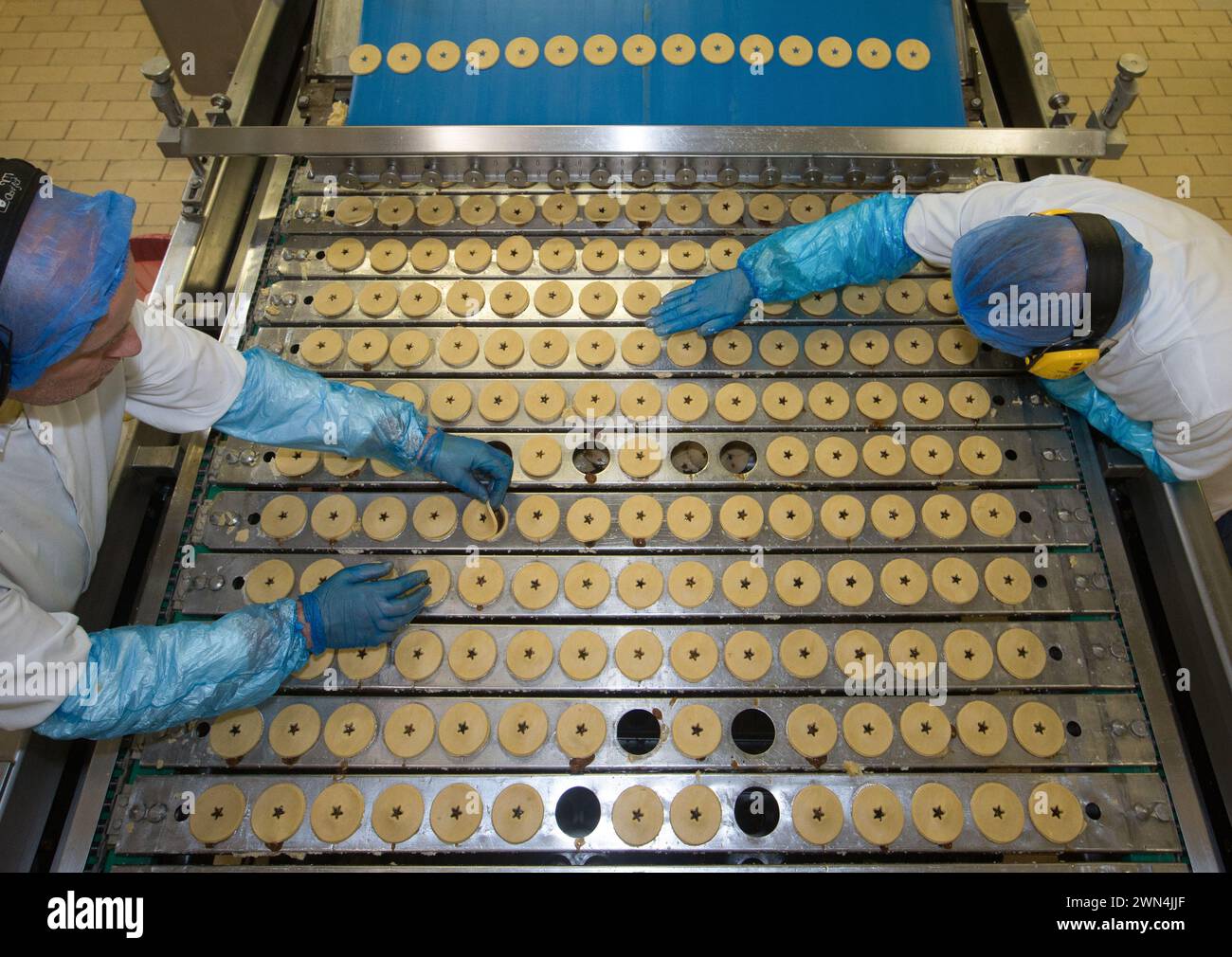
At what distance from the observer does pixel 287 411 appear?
220cm

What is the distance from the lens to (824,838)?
194 cm

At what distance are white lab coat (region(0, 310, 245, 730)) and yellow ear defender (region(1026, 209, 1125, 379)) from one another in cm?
208

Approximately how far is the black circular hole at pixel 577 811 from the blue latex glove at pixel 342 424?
2.56 feet

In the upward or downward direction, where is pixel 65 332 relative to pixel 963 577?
upward

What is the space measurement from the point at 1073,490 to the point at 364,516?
6.55 ft

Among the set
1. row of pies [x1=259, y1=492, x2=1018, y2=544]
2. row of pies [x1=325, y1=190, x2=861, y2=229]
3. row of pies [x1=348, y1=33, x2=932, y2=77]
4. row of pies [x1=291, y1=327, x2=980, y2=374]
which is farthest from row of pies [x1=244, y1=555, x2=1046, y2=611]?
row of pies [x1=348, y1=33, x2=932, y2=77]

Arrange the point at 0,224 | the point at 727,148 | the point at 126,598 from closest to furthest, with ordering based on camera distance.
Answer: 1. the point at 0,224
2. the point at 126,598
3. the point at 727,148

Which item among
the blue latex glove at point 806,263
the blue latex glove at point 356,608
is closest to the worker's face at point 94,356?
the blue latex glove at point 356,608

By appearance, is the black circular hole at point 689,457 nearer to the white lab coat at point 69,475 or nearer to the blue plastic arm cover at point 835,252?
the blue plastic arm cover at point 835,252

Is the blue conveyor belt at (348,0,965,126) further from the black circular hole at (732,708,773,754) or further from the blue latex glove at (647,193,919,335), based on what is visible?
the black circular hole at (732,708,773,754)

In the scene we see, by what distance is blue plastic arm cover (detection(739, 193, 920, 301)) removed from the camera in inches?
96.1

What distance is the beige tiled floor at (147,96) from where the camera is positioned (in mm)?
4398

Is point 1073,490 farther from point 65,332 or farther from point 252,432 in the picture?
point 65,332

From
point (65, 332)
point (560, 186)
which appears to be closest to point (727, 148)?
point (560, 186)
